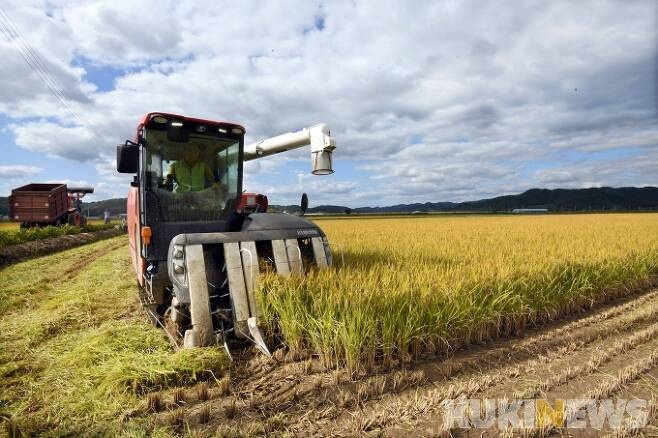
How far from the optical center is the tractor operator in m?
4.97

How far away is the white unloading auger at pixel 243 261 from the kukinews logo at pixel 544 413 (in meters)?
1.84

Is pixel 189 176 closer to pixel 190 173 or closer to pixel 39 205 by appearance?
pixel 190 173

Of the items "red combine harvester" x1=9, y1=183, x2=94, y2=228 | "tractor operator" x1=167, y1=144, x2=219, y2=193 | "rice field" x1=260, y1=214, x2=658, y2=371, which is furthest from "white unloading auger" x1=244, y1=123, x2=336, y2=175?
"red combine harvester" x1=9, y1=183, x2=94, y2=228

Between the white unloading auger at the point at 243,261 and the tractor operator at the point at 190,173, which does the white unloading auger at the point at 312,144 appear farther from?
the tractor operator at the point at 190,173

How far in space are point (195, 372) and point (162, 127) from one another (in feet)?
9.72

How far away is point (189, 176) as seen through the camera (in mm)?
5059

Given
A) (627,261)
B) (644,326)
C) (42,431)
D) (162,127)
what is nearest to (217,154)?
(162,127)

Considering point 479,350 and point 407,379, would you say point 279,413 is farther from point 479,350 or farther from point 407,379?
point 479,350

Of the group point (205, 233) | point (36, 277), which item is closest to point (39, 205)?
point (36, 277)

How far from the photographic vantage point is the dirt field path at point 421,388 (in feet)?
8.55

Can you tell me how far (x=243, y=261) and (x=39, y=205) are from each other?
1927 centimetres

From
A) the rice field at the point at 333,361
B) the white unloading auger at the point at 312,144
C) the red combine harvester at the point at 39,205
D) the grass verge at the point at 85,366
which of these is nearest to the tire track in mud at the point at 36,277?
the grass verge at the point at 85,366

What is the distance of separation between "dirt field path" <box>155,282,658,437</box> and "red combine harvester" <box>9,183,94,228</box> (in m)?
19.8

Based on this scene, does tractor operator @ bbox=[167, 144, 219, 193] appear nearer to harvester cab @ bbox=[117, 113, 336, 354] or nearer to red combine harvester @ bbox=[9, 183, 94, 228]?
harvester cab @ bbox=[117, 113, 336, 354]
